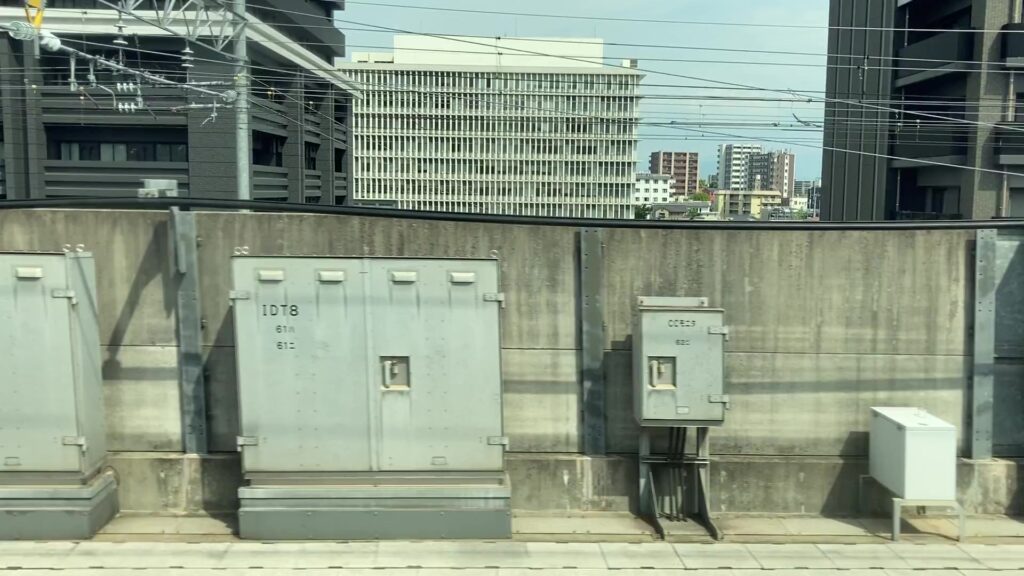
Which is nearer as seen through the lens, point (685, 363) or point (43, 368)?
point (43, 368)

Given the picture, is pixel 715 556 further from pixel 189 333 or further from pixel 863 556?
pixel 189 333

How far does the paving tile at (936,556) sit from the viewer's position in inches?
215

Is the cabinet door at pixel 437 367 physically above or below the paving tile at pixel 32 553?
above

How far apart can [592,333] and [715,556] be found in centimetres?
178

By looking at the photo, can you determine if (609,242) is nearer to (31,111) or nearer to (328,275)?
(328,275)

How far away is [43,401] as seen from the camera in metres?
5.74

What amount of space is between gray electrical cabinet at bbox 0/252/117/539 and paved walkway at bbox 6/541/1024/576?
23 centimetres

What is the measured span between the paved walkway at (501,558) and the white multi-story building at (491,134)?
377 ft

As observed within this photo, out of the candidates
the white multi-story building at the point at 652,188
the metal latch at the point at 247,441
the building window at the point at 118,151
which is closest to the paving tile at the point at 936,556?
the metal latch at the point at 247,441

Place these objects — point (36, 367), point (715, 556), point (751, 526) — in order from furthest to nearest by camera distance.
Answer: point (751, 526) < point (36, 367) < point (715, 556)

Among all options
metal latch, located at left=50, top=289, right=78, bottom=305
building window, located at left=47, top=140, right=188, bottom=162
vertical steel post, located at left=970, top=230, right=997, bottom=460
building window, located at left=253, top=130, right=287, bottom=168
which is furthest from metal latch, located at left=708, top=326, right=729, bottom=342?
building window, located at left=253, top=130, right=287, bottom=168

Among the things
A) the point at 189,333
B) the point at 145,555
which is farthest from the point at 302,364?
the point at 145,555

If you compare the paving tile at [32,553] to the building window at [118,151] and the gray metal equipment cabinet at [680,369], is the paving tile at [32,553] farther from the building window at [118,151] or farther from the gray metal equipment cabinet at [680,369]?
the building window at [118,151]

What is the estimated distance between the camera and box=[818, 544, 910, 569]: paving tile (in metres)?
5.47
